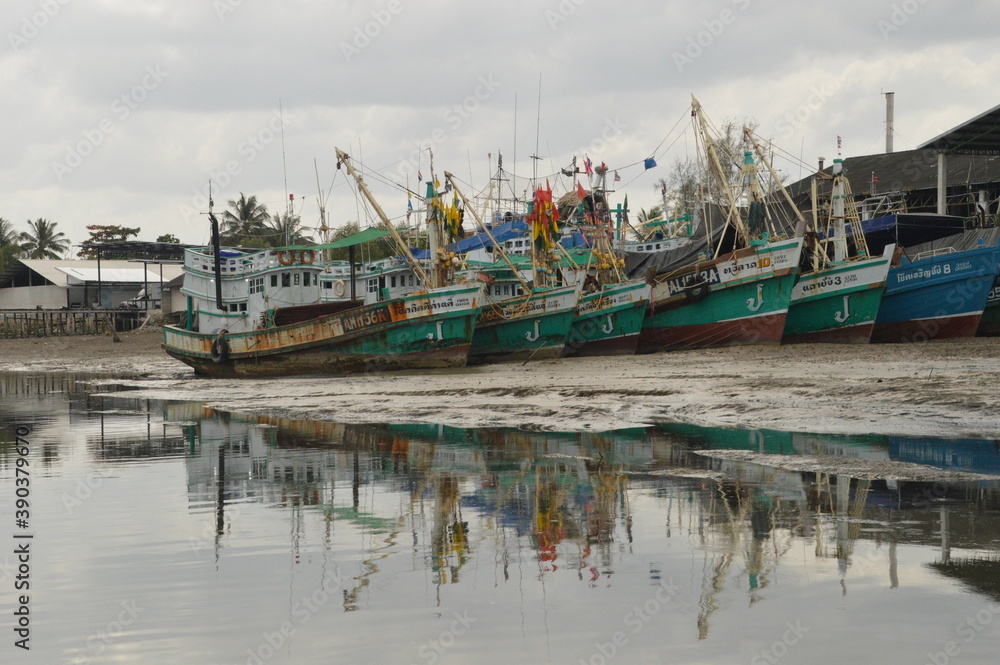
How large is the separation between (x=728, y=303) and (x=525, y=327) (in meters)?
6.79

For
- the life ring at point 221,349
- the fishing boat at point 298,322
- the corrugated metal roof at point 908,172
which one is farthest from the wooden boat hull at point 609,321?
the corrugated metal roof at point 908,172

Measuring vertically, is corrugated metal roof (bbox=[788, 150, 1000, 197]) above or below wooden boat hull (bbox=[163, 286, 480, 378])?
above

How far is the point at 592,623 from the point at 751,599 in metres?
1.22

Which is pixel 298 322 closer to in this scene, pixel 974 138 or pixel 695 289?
pixel 695 289

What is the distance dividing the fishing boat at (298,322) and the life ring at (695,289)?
7170 millimetres

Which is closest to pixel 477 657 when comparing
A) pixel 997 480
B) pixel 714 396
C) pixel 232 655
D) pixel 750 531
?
pixel 232 655

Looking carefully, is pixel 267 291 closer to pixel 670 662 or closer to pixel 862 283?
pixel 862 283

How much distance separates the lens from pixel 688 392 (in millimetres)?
20672

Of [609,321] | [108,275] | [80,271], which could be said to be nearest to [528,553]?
[609,321]

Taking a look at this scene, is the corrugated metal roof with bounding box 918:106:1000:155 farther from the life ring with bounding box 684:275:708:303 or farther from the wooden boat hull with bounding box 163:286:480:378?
the wooden boat hull with bounding box 163:286:480:378

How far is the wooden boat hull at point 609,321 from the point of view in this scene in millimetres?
34219

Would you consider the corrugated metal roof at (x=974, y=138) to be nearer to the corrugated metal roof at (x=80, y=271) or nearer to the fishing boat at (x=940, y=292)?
the fishing boat at (x=940, y=292)

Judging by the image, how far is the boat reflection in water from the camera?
667 cm

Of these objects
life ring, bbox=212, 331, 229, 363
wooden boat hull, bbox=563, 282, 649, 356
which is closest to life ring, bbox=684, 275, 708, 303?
wooden boat hull, bbox=563, 282, 649, 356
